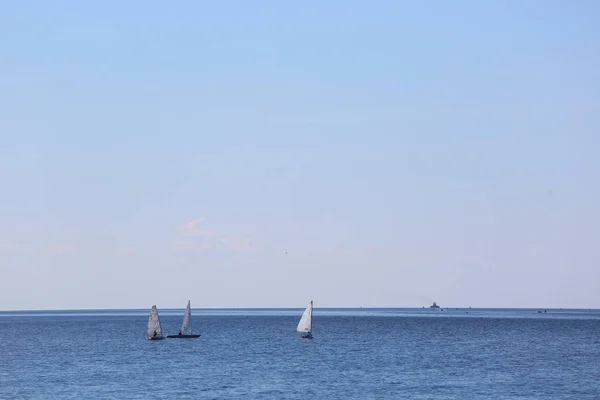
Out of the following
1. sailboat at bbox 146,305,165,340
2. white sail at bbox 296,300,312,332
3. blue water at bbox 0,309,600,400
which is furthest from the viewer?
white sail at bbox 296,300,312,332

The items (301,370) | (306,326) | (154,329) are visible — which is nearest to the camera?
(301,370)

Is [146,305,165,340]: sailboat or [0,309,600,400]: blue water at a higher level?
[146,305,165,340]: sailboat

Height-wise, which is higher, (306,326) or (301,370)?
(306,326)

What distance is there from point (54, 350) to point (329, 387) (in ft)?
228

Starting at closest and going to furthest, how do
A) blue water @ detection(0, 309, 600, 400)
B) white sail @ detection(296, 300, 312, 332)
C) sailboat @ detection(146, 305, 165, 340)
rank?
blue water @ detection(0, 309, 600, 400) < sailboat @ detection(146, 305, 165, 340) < white sail @ detection(296, 300, 312, 332)

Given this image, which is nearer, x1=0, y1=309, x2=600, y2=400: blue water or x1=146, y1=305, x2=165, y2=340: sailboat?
x1=0, y1=309, x2=600, y2=400: blue water

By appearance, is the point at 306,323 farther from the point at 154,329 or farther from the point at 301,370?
the point at 301,370

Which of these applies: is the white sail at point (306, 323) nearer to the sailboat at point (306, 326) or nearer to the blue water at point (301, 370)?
the sailboat at point (306, 326)

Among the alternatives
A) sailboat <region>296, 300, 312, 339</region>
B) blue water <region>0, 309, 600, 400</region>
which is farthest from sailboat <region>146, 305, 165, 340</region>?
sailboat <region>296, 300, 312, 339</region>

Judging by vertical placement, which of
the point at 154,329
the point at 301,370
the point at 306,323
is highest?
the point at 306,323

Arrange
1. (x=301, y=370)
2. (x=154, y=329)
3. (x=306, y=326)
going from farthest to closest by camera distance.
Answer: (x=306, y=326), (x=154, y=329), (x=301, y=370)

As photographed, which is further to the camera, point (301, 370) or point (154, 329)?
point (154, 329)

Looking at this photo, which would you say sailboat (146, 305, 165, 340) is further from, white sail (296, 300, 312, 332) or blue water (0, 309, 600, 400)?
white sail (296, 300, 312, 332)

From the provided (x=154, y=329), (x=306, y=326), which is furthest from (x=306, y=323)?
(x=154, y=329)
